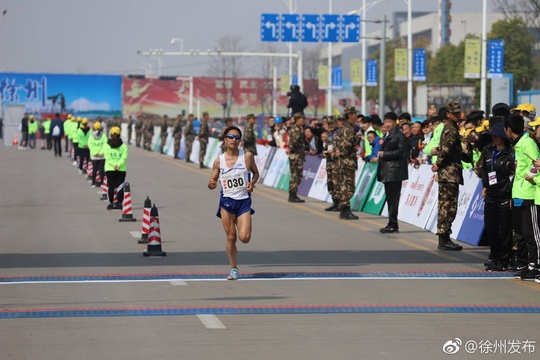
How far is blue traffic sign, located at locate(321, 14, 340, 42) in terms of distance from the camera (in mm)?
56562

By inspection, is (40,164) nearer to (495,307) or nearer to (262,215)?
(262,215)

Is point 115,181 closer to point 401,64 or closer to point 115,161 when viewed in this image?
point 115,161

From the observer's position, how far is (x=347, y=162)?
22.4m

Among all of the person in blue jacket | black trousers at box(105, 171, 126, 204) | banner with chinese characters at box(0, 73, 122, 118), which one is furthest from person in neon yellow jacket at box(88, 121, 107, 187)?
banner with chinese characters at box(0, 73, 122, 118)

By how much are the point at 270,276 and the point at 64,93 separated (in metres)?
110

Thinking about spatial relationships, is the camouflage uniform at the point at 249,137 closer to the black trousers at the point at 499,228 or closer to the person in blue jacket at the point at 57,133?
the black trousers at the point at 499,228

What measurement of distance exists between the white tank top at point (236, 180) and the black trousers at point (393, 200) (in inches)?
234

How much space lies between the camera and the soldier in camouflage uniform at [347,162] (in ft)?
73.4

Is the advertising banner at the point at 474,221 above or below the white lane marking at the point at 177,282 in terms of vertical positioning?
above

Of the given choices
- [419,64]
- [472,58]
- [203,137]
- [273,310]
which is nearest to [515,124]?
[273,310]

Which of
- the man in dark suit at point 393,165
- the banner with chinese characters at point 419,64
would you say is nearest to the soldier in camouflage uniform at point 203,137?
the man in dark suit at point 393,165

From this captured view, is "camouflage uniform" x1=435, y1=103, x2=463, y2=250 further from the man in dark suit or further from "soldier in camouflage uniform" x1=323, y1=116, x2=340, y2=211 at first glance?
"soldier in camouflage uniform" x1=323, y1=116, x2=340, y2=211

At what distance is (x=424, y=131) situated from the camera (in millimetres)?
24016

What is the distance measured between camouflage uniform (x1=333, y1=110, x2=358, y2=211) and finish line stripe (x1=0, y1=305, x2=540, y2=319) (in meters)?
10.7
